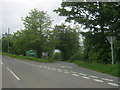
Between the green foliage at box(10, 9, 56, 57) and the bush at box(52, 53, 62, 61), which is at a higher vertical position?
the green foliage at box(10, 9, 56, 57)

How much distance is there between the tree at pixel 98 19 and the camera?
19.3 meters

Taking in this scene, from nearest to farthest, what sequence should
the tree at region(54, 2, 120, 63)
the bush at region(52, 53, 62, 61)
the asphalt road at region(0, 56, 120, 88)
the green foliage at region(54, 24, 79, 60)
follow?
the asphalt road at region(0, 56, 120, 88), the tree at region(54, 2, 120, 63), the green foliage at region(54, 24, 79, 60), the bush at region(52, 53, 62, 61)

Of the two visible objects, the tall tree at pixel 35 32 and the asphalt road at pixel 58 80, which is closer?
the asphalt road at pixel 58 80

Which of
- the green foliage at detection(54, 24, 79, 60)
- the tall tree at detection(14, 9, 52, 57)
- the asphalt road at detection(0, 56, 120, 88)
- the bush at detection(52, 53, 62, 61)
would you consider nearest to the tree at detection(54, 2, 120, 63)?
the asphalt road at detection(0, 56, 120, 88)

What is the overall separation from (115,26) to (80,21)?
3.72 meters

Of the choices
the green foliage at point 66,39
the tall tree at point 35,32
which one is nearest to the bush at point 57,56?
the green foliage at point 66,39

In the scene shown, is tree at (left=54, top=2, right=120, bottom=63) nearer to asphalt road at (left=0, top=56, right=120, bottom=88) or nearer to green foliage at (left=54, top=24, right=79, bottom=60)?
asphalt road at (left=0, top=56, right=120, bottom=88)

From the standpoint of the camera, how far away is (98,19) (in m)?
20.7

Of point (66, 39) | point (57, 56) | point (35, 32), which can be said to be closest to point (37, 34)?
point (35, 32)

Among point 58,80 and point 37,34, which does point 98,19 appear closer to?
point 58,80

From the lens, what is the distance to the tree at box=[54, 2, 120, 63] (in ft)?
63.2

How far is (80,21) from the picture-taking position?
19.9 meters

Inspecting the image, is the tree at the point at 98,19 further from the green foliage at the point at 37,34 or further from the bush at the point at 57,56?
the bush at the point at 57,56

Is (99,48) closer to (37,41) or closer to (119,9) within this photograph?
(119,9)
